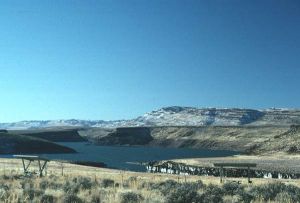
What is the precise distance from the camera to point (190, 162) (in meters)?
101

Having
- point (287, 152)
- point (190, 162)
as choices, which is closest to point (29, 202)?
point (190, 162)

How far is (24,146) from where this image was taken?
161 m

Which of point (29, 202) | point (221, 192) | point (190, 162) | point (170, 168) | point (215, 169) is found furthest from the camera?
point (190, 162)

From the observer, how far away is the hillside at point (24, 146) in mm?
155875

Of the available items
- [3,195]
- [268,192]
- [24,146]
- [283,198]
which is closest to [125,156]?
[24,146]

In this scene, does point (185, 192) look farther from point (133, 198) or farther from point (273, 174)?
point (273, 174)

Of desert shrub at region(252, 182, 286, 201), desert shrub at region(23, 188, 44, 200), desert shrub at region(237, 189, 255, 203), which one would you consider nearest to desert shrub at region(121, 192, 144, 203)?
desert shrub at region(23, 188, 44, 200)

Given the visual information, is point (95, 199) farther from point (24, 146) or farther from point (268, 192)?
point (24, 146)

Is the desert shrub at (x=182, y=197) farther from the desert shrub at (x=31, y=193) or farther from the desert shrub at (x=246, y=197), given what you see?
the desert shrub at (x=31, y=193)

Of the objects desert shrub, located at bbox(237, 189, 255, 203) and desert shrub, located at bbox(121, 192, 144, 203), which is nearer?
desert shrub, located at bbox(121, 192, 144, 203)

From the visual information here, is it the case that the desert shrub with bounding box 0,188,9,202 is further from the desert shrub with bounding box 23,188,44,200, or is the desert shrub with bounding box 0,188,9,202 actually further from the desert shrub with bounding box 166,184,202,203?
the desert shrub with bounding box 166,184,202,203

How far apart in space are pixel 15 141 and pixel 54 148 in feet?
38.5

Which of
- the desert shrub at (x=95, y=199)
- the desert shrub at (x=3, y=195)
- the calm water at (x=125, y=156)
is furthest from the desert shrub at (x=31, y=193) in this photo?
the calm water at (x=125, y=156)

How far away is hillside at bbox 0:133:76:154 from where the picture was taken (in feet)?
511
